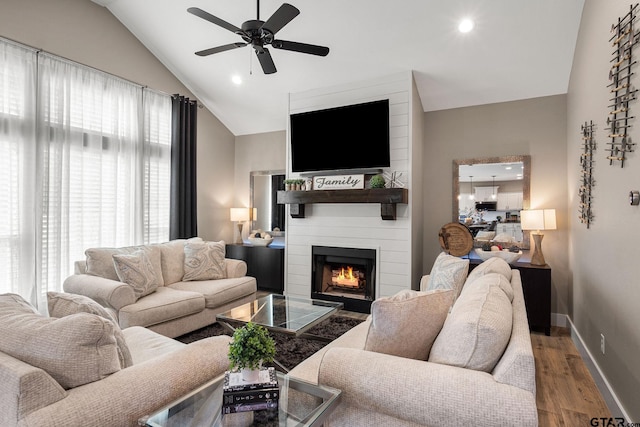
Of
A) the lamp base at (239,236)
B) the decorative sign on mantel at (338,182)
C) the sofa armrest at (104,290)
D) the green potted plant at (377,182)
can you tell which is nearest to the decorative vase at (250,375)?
A: the sofa armrest at (104,290)

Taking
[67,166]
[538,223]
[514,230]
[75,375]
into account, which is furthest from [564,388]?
[67,166]

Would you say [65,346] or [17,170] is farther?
[17,170]

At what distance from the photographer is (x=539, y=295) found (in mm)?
3650

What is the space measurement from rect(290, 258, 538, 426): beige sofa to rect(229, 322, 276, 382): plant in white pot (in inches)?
11.3

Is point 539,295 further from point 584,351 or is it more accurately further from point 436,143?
point 436,143

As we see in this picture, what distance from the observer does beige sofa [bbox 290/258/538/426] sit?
1165 millimetres

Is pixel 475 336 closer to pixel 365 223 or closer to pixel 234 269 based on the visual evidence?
pixel 365 223

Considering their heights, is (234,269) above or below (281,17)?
below

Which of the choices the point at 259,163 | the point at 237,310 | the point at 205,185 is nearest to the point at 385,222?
the point at 237,310

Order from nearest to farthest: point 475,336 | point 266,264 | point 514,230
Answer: point 475,336 < point 514,230 < point 266,264

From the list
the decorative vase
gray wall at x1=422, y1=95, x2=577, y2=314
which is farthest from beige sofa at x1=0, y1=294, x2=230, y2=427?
gray wall at x1=422, y1=95, x2=577, y2=314

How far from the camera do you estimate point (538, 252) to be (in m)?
3.81

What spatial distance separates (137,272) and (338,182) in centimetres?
243

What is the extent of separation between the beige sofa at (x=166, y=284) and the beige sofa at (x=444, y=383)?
2.22 m
